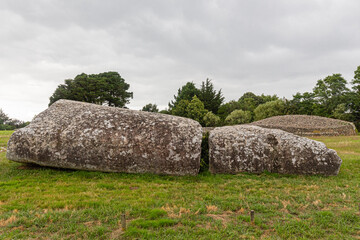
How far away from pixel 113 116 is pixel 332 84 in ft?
190

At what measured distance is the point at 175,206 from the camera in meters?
5.33

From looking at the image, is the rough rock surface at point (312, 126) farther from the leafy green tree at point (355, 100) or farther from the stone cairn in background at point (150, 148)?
the stone cairn in background at point (150, 148)

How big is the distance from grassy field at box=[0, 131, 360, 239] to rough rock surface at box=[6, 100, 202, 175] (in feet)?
1.43

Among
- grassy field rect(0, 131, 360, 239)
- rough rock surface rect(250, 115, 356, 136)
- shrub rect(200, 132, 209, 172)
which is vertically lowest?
grassy field rect(0, 131, 360, 239)

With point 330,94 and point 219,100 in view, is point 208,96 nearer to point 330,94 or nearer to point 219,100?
point 219,100

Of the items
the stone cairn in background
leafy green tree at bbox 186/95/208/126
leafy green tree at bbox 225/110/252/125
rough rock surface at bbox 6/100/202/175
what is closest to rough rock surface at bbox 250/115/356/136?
leafy green tree at bbox 225/110/252/125

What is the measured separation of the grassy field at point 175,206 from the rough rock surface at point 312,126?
23671mm

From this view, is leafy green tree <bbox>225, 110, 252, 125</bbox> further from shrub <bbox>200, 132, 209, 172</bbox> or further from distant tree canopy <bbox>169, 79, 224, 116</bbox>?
shrub <bbox>200, 132, 209, 172</bbox>

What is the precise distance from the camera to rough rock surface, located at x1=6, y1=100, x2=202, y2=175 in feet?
27.7

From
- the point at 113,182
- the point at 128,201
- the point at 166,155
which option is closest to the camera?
the point at 128,201

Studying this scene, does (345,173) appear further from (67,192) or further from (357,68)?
(357,68)

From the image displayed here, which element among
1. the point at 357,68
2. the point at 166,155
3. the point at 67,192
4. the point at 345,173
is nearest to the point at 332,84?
the point at 357,68

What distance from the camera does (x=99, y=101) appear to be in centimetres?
4991

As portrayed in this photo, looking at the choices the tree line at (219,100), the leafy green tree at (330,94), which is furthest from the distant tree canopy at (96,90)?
the leafy green tree at (330,94)
